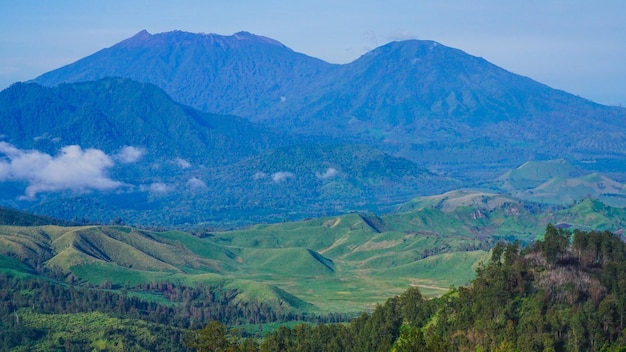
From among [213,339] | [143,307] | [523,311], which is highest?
[523,311]

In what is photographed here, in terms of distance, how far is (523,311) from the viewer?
85438mm

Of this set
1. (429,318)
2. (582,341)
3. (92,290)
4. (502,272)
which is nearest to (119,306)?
(92,290)

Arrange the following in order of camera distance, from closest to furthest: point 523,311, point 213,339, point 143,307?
point 213,339 < point 523,311 < point 143,307

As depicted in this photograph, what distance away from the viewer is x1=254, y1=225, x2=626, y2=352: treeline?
79.0 m

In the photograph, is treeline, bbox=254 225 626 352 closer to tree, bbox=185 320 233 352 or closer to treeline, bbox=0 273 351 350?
tree, bbox=185 320 233 352

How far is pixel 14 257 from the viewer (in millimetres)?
188000

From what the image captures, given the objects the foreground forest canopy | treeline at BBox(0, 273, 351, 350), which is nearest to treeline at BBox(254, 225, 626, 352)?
the foreground forest canopy

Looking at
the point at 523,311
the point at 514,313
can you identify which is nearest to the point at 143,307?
the point at 514,313

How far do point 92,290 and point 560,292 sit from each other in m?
112

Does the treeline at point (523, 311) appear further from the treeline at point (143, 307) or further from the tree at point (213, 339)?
the treeline at point (143, 307)

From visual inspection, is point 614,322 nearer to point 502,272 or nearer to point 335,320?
point 502,272

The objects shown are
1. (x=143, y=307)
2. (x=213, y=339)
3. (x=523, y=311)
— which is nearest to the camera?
(x=213, y=339)

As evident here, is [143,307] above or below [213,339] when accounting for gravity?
below

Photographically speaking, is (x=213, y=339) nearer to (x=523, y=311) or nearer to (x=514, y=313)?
(x=514, y=313)
